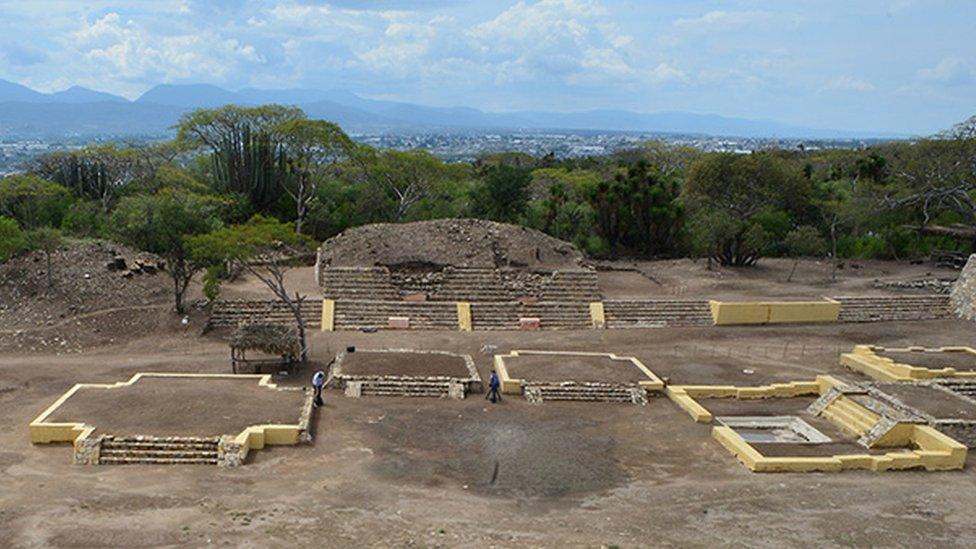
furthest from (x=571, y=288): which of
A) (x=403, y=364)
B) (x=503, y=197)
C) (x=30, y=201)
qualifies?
(x=30, y=201)

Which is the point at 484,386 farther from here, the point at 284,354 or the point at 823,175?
the point at 823,175

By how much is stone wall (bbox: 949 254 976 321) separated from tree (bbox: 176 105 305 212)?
1379 inches

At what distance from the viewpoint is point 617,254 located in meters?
42.2

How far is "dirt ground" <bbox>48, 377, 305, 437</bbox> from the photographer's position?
15.9 meters

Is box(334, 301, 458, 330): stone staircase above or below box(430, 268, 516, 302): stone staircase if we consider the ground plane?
below

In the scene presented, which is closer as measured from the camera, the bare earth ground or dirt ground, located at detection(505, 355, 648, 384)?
the bare earth ground

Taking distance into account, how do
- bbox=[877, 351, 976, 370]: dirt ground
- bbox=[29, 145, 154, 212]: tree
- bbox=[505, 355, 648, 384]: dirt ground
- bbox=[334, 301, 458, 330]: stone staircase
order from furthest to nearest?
bbox=[29, 145, 154, 212]: tree → bbox=[334, 301, 458, 330]: stone staircase → bbox=[877, 351, 976, 370]: dirt ground → bbox=[505, 355, 648, 384]: dirt ground

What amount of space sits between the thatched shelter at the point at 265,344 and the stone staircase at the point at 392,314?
15.2 feet

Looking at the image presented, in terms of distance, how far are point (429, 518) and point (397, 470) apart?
2375mm

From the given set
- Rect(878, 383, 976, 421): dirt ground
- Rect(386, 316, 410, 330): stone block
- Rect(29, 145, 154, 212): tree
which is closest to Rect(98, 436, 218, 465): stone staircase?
Rect(386, 316, 410, 330): stone block

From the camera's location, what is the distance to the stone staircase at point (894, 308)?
30359 mm

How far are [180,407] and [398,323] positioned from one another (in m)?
10.5

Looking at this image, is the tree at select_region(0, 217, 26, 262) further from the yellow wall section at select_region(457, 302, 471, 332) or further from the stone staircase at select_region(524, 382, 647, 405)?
the stone staircase at select_region(524, 382, 647, 405)

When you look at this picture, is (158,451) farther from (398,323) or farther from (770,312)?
(770,312)
